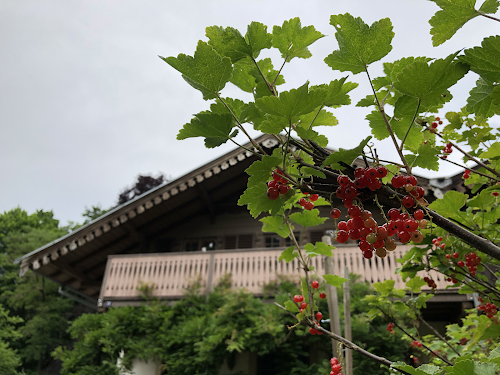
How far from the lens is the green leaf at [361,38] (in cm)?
108

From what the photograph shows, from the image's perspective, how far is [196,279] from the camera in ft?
28.2

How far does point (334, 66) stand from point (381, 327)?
23.3 feet

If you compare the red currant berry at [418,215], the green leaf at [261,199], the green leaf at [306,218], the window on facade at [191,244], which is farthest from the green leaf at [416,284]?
the window on facade at [191,244]

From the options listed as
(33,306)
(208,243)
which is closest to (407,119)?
(208,243)

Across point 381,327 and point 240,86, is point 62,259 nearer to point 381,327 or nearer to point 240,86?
point 381,327

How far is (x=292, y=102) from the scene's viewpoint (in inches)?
38.4

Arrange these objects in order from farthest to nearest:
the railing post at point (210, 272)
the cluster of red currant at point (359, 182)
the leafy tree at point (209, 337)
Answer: the railing post at point (210, 272) → the leafy tree at point (209, 337) → the cluster of red currant at point (359, 182)

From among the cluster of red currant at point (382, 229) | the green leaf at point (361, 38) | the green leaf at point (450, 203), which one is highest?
the green leaf at point (361, 38)

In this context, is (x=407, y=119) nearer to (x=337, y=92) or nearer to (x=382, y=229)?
(x=337, y=92)

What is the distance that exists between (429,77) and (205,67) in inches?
26.0

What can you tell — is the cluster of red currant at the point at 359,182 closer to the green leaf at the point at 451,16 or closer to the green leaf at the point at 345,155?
the green leaf at the point at 345,155

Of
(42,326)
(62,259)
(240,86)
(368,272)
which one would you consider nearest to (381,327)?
(368,272)

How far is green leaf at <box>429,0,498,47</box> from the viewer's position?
1057 mm

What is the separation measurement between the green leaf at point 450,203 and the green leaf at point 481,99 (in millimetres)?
349
